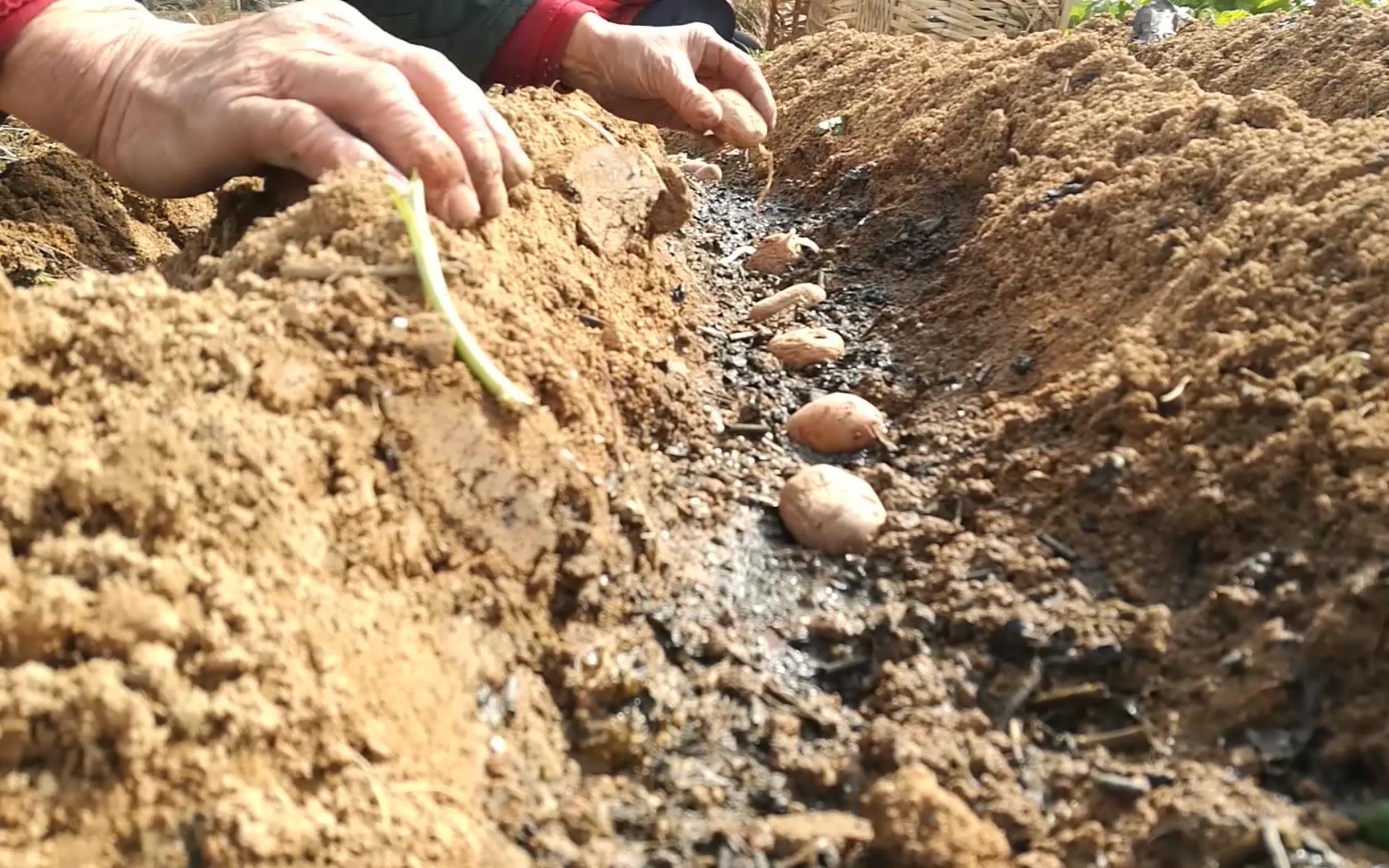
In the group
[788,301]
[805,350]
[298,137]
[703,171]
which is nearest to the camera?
[298,137]

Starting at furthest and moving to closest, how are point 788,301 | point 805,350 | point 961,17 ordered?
1. point 961,17
2. point 788,301
3. point 805,350

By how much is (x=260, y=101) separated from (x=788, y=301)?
1.28 m

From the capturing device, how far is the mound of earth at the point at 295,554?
94 centimetres

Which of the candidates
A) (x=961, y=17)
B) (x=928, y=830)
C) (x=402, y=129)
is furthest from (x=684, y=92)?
(x=961, y=17)

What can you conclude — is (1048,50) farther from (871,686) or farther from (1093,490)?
(871,686)

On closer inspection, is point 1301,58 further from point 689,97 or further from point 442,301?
point 442,301

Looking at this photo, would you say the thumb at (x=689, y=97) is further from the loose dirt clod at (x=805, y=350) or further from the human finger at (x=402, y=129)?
the human finger at (x=402, y=129)

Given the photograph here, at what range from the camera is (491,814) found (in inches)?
44.2

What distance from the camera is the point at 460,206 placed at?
163 centimetres

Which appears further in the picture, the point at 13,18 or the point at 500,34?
the point at 500,34

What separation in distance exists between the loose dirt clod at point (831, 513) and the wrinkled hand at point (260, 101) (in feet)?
2.31

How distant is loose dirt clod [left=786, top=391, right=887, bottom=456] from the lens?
196 cm

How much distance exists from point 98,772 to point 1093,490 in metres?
1.39

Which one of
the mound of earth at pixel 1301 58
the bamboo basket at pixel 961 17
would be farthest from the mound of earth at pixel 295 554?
the bamboo basket at pixel 961 17
